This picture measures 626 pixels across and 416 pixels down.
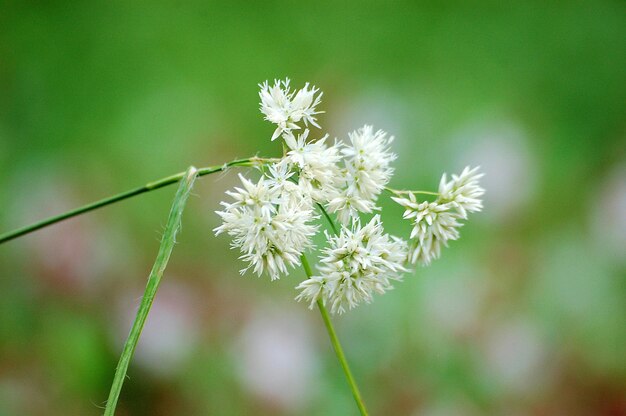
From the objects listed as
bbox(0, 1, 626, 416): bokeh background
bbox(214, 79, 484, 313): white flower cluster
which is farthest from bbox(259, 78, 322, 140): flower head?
bbox(0, 1, 626, 416): bokeh background

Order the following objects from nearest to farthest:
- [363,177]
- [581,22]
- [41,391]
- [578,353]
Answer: [363,177] < [41,391] < [578,353] < [581,22]

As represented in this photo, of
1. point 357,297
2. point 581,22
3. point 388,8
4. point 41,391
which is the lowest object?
point 357,297

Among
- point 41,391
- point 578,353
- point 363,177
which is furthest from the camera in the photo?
point 578,353

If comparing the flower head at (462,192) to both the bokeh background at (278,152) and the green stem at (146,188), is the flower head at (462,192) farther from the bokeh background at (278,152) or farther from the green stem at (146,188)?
the bokeh background at (278,152)

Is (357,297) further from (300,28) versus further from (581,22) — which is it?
(581,22)

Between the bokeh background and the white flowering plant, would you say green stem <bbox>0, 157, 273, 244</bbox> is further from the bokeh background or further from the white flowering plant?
the bokeh background

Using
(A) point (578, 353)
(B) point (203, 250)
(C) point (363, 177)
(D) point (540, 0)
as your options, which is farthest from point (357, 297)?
(D) point (540, 0)
